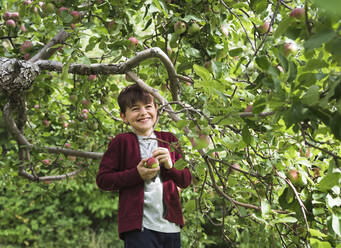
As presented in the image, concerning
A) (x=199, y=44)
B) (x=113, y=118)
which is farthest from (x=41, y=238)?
(x=199, y=44)

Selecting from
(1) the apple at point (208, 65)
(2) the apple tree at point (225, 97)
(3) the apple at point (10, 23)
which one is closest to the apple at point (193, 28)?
(2) the apple tree at point (225, 97)

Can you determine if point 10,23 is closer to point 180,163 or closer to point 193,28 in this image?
point 193,28

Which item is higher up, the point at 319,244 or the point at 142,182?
the point at 142,182

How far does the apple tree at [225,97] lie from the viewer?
2.24ft

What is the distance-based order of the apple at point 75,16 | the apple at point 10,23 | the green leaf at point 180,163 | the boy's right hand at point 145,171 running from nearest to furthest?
the green leaf at point 180,163 → the boy's right hand at point 145,171 → the apple at point 75,16 → the apple at point 10,23

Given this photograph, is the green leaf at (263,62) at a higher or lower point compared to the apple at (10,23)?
lower

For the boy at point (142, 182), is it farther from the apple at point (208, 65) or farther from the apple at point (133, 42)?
the apple at point (208, 65)

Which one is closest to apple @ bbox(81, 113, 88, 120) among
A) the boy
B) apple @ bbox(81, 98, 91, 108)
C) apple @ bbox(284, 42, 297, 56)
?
apple @ bbox(81, 98, 91, 108)

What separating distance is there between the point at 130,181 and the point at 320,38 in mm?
887

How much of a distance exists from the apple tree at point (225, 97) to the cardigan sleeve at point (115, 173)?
8.7 inches

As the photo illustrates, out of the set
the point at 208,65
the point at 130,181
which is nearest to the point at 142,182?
the point at 130,181

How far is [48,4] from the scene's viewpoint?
1.51 meters

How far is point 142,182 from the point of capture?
1317 millimetres

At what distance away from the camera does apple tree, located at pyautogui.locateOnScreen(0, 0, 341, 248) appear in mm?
683
